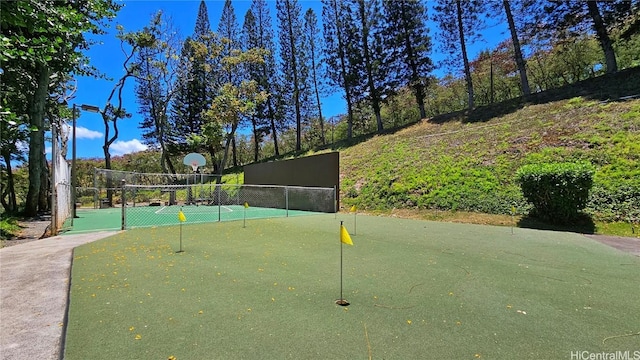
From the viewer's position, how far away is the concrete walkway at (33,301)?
6.90ft

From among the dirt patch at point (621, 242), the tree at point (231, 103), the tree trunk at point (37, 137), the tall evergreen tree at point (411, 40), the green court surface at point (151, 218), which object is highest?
the tall evergreen tree at point (411, 40)

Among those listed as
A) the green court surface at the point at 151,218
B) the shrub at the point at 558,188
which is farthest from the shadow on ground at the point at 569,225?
the green court surface at the point at 151,218

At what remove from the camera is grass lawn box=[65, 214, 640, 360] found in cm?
211

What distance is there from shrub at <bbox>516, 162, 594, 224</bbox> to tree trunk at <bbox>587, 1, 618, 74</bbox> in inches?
427

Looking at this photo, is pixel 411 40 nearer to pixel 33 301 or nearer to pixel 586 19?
pixel 586 19

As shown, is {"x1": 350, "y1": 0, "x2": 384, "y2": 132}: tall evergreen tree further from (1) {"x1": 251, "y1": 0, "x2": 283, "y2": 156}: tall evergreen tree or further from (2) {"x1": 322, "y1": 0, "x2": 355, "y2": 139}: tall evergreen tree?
(1) {"x1": 251, "y1": 0, "x2": 283, "y2": 156}: tall evergreen tree

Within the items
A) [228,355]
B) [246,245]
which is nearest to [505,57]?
[246,245]

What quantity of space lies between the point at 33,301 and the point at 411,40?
23329 mm

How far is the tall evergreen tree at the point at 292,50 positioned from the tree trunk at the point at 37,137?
17783 mm

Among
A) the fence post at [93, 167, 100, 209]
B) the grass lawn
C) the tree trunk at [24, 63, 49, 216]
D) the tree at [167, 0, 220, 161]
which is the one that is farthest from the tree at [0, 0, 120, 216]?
the tree at [167, 0, 220, 161]

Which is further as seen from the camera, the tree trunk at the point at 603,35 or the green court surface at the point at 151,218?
the tree trunk at the point at 603,35

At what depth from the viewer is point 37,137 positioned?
12148 mm

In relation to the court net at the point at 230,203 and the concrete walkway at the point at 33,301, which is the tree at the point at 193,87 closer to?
the court net at the point at 230,203

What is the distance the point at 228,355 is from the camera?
200 cm
